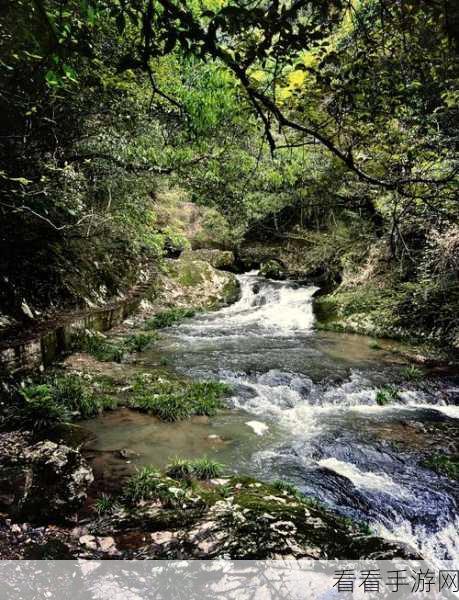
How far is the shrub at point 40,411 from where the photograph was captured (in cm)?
507

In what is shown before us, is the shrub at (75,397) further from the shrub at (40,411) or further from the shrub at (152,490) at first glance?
the shrub at (152,490)

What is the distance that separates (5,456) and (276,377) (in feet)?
16.7

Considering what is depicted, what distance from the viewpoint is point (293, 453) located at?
5.31 metres

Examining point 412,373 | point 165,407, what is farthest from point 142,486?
point 412,373

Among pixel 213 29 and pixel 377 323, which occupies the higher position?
pixel 213 29

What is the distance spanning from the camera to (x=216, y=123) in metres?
6.40

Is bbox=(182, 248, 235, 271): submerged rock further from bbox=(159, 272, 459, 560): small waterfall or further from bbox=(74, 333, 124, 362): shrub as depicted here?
bbox=(74, 333, 124, 362): shrub

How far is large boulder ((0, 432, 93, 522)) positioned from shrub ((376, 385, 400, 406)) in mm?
5202

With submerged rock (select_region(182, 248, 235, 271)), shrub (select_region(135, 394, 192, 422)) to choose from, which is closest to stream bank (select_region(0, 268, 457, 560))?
shrub (select_region(135, 394, 192, 422))

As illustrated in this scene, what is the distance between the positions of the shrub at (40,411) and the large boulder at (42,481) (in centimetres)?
71

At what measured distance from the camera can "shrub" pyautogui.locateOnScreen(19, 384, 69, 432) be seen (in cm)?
507

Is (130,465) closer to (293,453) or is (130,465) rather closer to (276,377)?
(293,453)

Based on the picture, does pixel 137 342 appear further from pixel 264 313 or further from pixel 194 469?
pixel 264 313

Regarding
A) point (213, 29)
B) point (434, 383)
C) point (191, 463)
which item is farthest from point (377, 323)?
point (213, 29)
